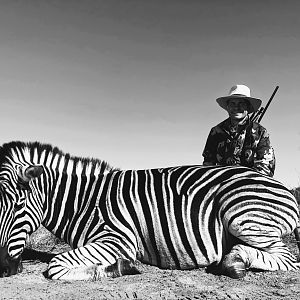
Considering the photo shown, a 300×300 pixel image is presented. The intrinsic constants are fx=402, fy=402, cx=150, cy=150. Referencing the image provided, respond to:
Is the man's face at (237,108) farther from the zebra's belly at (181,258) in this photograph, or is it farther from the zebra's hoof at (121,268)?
the zebra's hoof at (121,268)

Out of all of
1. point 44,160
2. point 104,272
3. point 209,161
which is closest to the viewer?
point 104,272

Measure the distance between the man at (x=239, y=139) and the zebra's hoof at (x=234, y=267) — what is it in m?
1.58

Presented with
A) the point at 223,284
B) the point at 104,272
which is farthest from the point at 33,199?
the point at 223,284

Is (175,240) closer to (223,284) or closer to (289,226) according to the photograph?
(223,284)

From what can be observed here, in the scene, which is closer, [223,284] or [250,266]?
[223,284]

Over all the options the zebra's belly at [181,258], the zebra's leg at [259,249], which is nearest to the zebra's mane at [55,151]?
the zebra's belly at [181,258]

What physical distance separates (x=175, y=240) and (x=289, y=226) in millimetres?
1036

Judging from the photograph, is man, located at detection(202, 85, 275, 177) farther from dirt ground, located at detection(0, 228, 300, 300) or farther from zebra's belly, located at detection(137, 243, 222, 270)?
dirt ground, located at detection(0, 228, 300, 300)

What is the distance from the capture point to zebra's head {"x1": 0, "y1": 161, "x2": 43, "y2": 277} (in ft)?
11.0

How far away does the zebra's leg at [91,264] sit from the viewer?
3150 millimetres

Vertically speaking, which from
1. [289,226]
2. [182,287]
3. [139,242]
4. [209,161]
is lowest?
[182,287]

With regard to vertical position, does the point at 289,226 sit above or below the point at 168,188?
below

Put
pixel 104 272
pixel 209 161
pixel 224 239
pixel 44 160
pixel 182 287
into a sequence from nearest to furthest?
pixel 182 287 < pixel 104 272 < pixel 224 239 < pixel 44 160 < pixel 209 161

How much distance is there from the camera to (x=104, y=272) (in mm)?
3180
